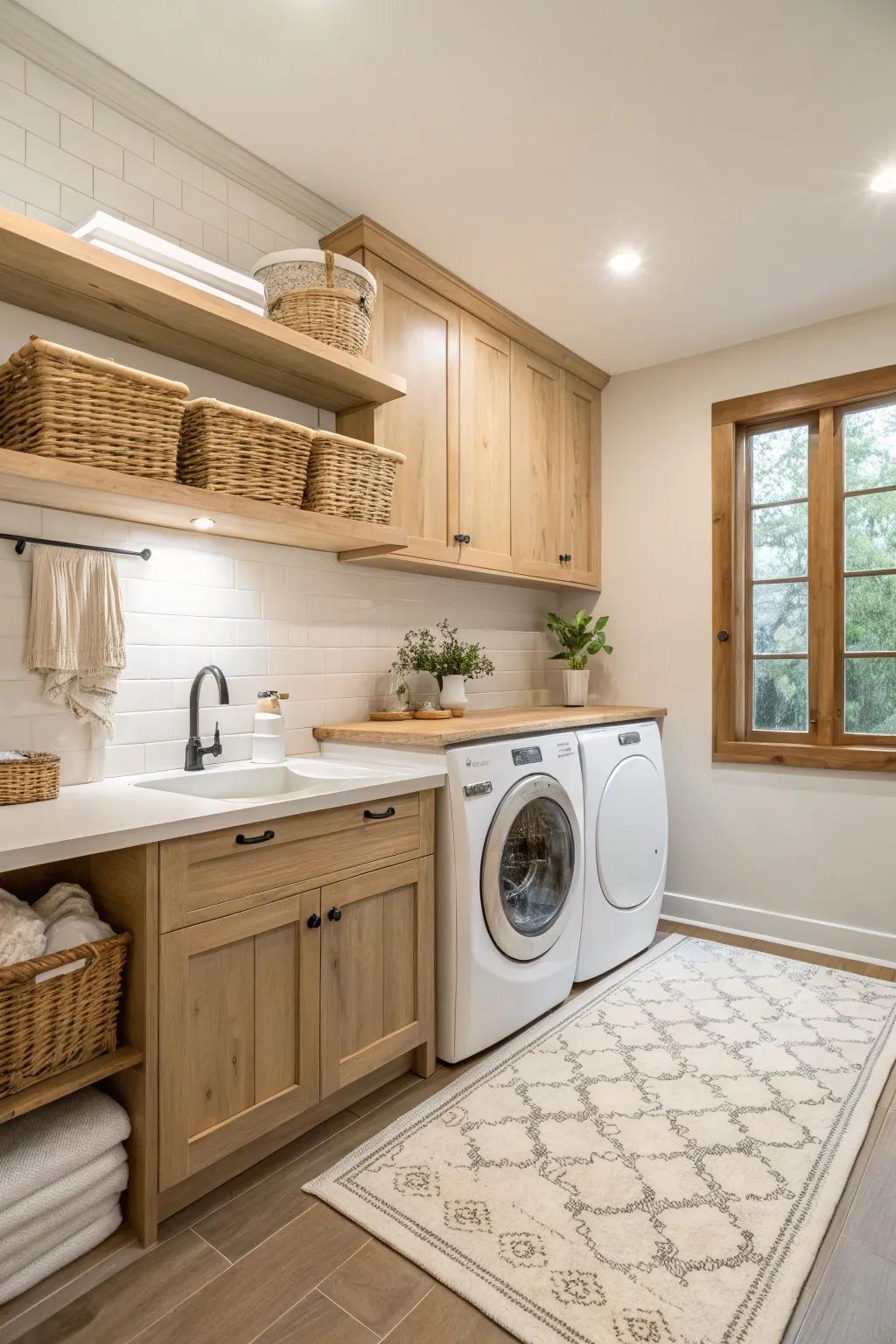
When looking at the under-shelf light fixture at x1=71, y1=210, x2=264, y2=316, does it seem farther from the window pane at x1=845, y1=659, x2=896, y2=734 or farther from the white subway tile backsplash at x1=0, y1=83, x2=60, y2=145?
the window pane at x1=845, y1=659, x2=896, y2=734

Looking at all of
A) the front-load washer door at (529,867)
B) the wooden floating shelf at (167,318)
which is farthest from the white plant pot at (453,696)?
the wooden floating shelf at (167,318)

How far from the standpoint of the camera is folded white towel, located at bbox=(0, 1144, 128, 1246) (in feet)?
4.40

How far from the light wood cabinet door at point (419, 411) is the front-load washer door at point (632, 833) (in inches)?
42.2

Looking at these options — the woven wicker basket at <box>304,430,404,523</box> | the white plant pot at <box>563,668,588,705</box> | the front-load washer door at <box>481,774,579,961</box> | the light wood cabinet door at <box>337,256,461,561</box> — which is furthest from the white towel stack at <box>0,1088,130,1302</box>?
the white plant pot at <box>563,668,588,705</box>

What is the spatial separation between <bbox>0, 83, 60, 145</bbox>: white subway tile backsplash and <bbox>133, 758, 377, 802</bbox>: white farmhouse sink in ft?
5.23

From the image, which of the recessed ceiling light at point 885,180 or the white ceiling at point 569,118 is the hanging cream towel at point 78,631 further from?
the recessed ceiling light at point 885,180

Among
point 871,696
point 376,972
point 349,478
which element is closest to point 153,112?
point 349,478

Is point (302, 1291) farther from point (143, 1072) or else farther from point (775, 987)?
point (775, 987)

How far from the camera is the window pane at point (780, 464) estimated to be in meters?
3.27

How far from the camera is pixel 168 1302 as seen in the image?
4.55ft

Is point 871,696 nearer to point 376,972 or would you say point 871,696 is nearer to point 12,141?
point 376,972

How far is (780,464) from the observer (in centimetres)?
334

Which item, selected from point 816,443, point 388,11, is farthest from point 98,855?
point 816,443

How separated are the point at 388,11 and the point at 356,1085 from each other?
2.55 meters
